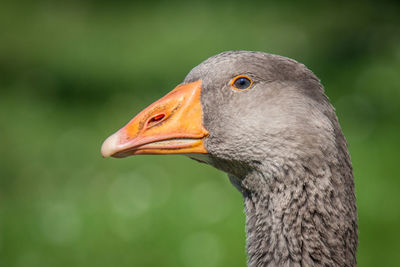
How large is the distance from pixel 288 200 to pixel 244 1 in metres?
15.0

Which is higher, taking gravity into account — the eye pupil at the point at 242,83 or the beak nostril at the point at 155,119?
the eye pupil at the point at 242,83

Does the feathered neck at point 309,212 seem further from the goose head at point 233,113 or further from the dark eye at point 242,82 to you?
the dark eye at point 242,82

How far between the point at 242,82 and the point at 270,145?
0.42 meters

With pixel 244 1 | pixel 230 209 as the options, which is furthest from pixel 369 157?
pixel 244 1

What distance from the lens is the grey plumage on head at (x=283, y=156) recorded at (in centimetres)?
335

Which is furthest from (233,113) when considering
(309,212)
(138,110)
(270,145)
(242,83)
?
(138,110)

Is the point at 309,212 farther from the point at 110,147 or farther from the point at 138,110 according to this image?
the point at 138,110

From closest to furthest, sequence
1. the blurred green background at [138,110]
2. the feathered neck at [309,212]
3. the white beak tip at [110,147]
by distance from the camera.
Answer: the feathered neck at [309,212] → the white beak tip at [110,147] → the blurred green background at [138,110]

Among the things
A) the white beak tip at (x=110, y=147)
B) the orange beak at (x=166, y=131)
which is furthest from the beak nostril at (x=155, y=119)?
the white beak tip at (x=110, y=147)

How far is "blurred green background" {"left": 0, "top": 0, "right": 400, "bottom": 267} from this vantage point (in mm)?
7008

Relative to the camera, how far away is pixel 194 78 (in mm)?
3609

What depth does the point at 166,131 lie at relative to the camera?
3.48 meters

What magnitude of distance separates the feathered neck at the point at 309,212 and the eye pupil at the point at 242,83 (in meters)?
0.49

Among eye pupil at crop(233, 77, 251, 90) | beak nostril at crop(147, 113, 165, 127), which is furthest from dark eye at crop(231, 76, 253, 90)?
beak nostril at crop(147, 113, 165, 127)
